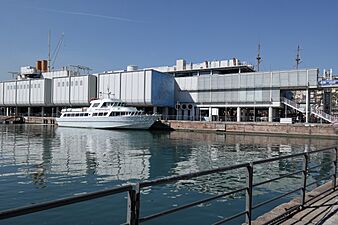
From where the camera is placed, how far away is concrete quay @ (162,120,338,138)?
42938mm

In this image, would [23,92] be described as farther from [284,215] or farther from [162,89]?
[284,215]

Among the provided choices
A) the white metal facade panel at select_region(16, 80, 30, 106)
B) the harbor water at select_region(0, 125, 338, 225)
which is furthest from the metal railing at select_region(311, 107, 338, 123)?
the white metal facade panel at select_region(16, 80, 30, 106)

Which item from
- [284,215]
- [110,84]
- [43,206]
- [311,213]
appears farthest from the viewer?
[110,84]

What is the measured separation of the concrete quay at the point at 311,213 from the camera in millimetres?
5263

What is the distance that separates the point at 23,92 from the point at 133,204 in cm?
9447

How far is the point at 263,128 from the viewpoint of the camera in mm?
48250

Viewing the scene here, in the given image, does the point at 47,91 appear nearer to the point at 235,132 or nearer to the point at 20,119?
the point at 20,119

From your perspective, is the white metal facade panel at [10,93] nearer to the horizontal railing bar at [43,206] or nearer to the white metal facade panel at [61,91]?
the white metal facade panel at [61,91]

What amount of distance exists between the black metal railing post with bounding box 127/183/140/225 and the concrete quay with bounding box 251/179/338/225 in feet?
9.01

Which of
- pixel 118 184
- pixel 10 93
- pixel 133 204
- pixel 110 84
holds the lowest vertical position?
pixel 118 184

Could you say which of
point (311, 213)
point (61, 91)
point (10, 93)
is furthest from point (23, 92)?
point (311, 213)

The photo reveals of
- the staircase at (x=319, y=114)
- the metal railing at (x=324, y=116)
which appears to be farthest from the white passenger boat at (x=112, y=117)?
the metal railing at (x=324, y=116)

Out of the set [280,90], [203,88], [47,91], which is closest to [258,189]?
[280,90]

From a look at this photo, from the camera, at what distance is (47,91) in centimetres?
8288
